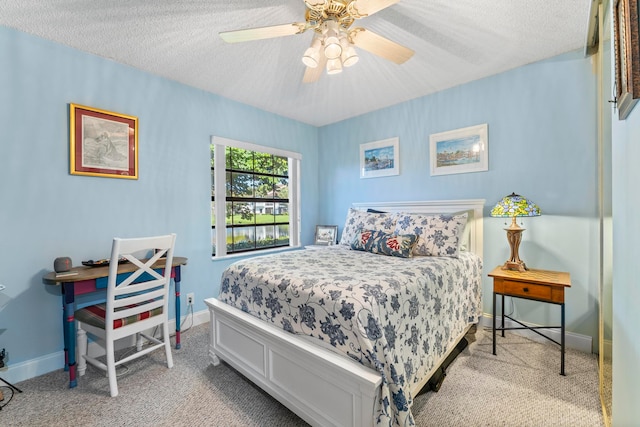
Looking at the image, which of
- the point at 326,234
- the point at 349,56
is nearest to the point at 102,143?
Result: the point at 349,56

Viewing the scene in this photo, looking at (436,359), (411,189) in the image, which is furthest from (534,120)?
(436,359)

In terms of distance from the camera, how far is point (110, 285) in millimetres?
1810

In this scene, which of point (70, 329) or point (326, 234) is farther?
point (326, 234)

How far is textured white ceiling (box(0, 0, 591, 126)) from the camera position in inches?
70.7

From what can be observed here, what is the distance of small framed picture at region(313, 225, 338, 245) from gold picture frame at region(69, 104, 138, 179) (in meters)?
2.37

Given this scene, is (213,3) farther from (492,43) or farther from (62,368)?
(62,368)

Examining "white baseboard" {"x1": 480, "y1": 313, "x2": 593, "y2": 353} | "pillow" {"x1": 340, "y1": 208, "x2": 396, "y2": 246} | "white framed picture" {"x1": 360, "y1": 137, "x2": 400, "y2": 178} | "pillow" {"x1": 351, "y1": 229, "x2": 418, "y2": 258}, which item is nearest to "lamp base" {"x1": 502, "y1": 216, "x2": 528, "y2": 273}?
"white baseboard" {"x1": 480, "y1": 313, "x2": 593, "y2": 353}

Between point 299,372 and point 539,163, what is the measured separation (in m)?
2.64

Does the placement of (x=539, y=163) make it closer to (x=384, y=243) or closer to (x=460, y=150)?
(x=460, y=150)

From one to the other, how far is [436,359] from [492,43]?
242cm

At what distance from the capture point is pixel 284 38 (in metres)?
2.11

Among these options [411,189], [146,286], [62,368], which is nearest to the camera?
[146,286]

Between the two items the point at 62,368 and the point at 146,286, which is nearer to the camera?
the point at 146,286

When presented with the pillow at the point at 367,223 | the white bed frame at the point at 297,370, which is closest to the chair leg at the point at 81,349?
the white bed frame at the point at 297,370
